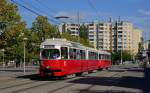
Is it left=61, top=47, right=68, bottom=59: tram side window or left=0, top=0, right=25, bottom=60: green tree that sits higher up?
left=0, top=0, right=25, bottom=60: green tree

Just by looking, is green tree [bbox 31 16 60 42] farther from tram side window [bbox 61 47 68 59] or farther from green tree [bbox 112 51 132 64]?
green tree [bbox 112 51 132 64]

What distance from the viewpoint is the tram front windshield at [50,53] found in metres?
36.2

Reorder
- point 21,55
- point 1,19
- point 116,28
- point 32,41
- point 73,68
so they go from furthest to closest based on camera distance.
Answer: point 116,28
point 21,55
point 32,41
point 1,19
point 73,68

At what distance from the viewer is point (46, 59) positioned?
118 feet

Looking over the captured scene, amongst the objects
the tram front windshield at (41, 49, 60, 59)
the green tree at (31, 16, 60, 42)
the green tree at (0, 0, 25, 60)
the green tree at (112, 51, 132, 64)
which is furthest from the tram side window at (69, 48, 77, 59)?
the green tree at (112, 51, 132, 64)

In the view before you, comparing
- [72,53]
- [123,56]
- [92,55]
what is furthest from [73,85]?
[123,56]

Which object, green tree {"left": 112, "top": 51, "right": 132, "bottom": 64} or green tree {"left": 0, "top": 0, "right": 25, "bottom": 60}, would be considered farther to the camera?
green tree {"left": 112, "top": 51, "right": 132, "bottom": 64}

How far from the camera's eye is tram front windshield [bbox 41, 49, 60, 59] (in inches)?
1427

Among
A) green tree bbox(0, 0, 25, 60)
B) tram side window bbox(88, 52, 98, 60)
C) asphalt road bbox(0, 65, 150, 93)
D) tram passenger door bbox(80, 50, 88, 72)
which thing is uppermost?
green tree bbox(0, 0, 25, 60)

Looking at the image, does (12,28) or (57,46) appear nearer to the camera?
(57,46)

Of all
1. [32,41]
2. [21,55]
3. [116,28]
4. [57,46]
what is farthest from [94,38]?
[57,46]

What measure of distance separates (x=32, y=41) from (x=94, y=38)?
5168 inches

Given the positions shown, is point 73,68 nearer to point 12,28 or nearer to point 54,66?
point 54,66

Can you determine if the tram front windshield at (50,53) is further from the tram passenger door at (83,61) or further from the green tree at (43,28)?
the green tree at (43,28)
